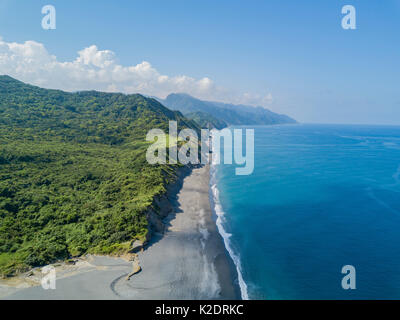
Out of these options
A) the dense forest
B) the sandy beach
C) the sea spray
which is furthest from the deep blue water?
the dense forest

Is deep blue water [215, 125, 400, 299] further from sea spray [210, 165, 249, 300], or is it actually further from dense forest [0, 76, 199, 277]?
dense forest [0, 76, 199, 277]

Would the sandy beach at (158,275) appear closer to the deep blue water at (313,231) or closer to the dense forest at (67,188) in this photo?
the dense forest at (67,188)

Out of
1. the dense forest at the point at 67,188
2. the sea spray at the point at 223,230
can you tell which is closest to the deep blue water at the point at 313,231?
the sea spray at the point at 223,230
